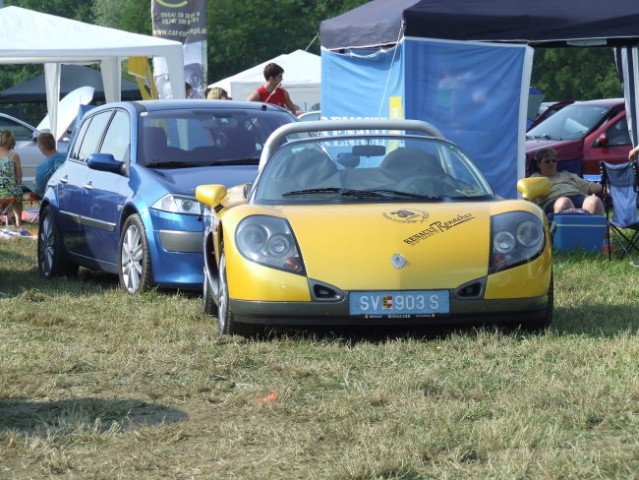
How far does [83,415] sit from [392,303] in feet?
7.13

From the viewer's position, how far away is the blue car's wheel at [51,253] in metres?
11.9

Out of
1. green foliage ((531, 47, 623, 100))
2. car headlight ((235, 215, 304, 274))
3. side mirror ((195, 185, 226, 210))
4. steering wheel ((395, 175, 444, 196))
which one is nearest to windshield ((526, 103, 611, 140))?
steering wheel ((395, 175, 444, 196))

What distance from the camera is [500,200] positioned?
8414 mm

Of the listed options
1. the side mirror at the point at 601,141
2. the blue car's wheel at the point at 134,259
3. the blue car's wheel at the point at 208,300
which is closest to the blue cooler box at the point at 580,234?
the blue car's wheel at the point at 134,259

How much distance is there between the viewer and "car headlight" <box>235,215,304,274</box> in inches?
303

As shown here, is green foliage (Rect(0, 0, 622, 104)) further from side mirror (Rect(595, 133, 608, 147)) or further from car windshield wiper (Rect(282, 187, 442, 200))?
car windshield wiper (Rect(282, 187, 442, 200))

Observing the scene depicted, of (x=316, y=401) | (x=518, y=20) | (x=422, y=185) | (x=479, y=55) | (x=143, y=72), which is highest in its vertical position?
(x=518, y=20)

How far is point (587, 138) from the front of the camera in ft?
66.5

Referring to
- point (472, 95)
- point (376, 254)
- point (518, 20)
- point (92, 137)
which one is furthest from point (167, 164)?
point (518, 20)

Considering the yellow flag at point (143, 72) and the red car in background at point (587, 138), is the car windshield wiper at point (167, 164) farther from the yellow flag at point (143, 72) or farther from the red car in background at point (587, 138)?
the yellow flag at point (143, 72)

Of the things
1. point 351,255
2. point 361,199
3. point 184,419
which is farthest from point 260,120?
point 184,419

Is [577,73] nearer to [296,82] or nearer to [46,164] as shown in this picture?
[296,82]

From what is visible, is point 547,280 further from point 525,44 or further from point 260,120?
point 525,44

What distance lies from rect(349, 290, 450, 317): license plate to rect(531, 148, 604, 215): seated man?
5.49 m
